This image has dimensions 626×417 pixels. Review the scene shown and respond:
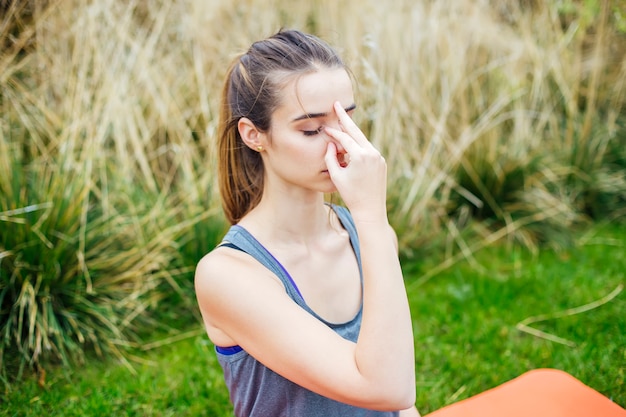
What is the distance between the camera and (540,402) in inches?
96.7

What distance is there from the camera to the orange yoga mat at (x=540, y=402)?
2381 millimetres

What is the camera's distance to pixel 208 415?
2.90m

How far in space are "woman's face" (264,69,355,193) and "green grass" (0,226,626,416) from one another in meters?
1.58

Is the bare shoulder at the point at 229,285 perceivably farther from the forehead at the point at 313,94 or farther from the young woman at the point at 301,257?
the forehead at the point at 313,94

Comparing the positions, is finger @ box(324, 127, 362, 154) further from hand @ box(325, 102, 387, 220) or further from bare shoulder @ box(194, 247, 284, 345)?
bare shoulder @ box(194, 247, 284, 345)

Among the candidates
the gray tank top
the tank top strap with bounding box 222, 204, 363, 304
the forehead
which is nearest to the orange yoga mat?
the gray tank top

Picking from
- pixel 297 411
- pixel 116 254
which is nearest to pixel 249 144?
pixel 297 411

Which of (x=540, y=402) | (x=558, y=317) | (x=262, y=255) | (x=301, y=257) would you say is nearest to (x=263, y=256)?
(x=262, y=255)

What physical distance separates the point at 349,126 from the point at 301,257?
0.51 m

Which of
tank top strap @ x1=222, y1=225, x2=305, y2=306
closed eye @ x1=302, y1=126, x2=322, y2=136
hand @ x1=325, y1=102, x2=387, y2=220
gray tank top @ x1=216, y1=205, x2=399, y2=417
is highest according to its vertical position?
closed eye @ x1=302, y1=126, x2=322, y2=136

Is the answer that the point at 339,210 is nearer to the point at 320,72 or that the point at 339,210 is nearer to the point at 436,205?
the point at 320,72

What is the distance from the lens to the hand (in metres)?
1.63

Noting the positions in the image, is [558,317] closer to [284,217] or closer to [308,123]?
[284,217]

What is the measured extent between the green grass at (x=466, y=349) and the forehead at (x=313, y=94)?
1.73 metres
